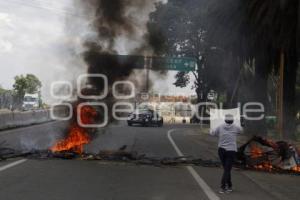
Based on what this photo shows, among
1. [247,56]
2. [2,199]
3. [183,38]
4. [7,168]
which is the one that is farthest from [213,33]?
[2,199]

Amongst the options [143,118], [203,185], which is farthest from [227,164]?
[143,118]

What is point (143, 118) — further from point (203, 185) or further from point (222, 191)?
point (222, 191)

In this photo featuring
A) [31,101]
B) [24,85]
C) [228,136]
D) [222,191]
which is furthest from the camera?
[24,85]

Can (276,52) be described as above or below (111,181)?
above

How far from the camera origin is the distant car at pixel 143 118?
134 ft

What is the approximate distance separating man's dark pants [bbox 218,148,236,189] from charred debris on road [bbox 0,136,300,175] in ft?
9.77

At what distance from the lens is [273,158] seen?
13.7 meters

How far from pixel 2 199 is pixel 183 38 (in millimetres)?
24955

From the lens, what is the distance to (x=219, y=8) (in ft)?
72.0

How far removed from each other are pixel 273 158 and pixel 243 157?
750 millimetres

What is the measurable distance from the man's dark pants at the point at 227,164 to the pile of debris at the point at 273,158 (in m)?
2.95

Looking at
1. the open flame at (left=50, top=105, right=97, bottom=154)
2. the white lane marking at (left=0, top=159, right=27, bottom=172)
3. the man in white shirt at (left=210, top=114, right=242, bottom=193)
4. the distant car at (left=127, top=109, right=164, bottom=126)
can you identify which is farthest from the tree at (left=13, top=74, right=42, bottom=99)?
the man in white shirt at (left=210, top=114, right=242, bottom=193)

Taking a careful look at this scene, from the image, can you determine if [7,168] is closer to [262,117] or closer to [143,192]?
[143,192]

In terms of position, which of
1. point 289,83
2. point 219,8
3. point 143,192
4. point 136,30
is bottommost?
point 143,192
